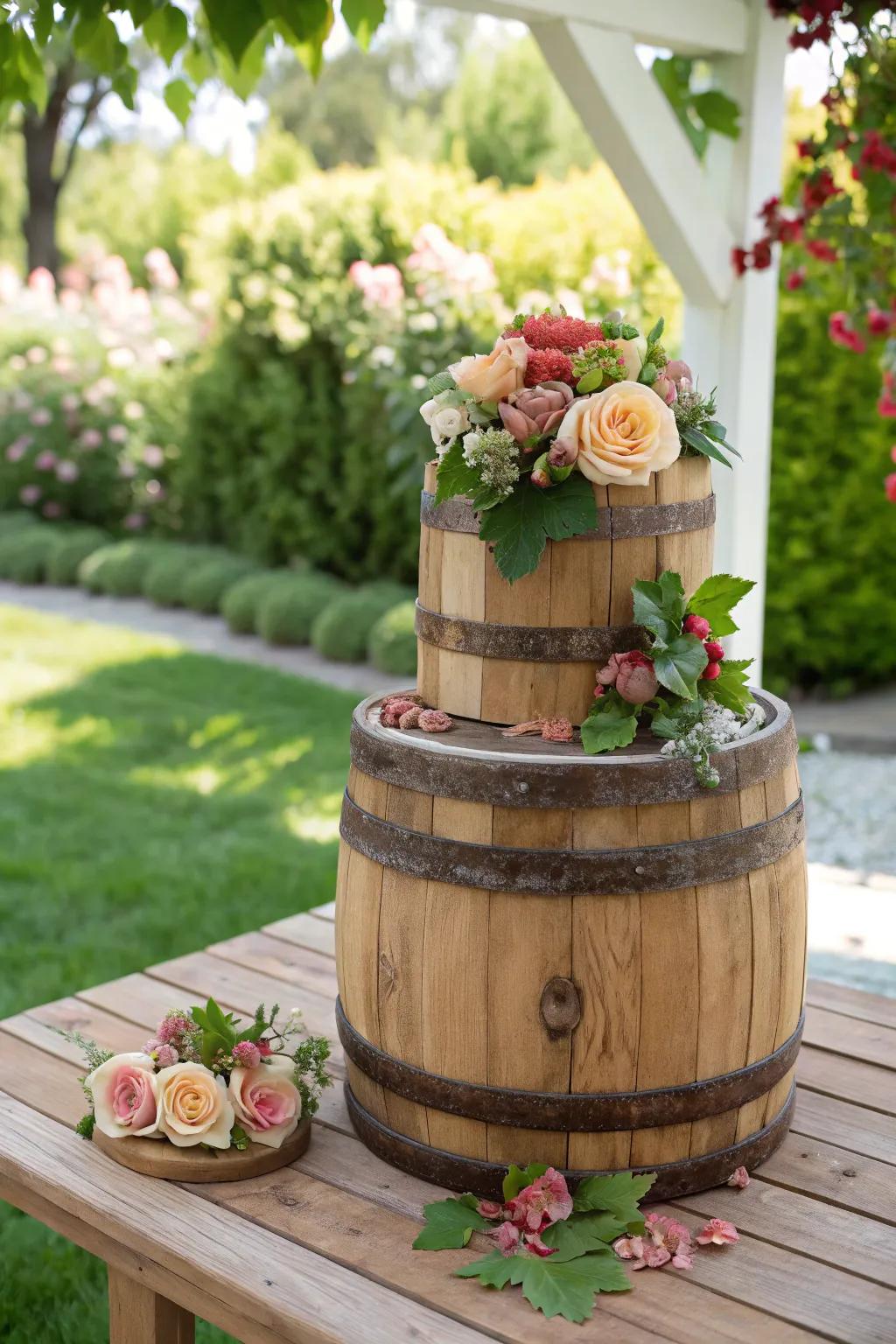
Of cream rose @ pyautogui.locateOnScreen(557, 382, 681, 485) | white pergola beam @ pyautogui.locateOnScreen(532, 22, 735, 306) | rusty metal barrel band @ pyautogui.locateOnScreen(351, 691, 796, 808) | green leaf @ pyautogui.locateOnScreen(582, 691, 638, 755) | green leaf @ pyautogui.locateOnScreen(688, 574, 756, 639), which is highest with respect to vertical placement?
white pergola beam @ pyautogui.locateOnScreen(532, 22, 735, 306)

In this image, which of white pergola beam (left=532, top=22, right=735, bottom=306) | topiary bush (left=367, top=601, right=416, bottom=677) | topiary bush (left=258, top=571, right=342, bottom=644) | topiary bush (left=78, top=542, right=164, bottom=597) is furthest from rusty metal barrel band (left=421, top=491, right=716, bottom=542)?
topiary bush (left=78, top=542, right=164, bottom=597)

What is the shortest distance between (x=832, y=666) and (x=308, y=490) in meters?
3.11

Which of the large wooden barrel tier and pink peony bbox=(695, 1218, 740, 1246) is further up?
the large wooden barrel tier

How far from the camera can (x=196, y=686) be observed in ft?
21.3

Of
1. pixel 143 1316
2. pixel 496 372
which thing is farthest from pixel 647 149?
pixel 143 1316

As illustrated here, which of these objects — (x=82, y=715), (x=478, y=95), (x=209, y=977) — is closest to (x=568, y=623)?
(x=209, y=977)

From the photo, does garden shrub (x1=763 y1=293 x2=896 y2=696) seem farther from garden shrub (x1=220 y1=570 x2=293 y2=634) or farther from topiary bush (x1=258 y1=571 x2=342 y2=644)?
garden shrub (x1=220 y1=570 x2=293 y2=634)

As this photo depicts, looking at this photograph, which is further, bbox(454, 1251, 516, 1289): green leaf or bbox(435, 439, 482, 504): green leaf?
bbox(435, 439, 482, 504): green leaf

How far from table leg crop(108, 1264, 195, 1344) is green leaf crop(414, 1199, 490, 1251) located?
392mm

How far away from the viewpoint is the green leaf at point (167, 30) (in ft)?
8.59

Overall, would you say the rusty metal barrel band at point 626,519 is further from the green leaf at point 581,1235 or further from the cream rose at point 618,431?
the green leaf at point 581,1235

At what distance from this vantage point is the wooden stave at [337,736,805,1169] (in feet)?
6.63

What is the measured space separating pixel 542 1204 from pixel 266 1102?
0.48 m

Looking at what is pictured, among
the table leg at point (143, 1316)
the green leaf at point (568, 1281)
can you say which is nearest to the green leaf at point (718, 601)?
the green leaf at point (568, 1281)
